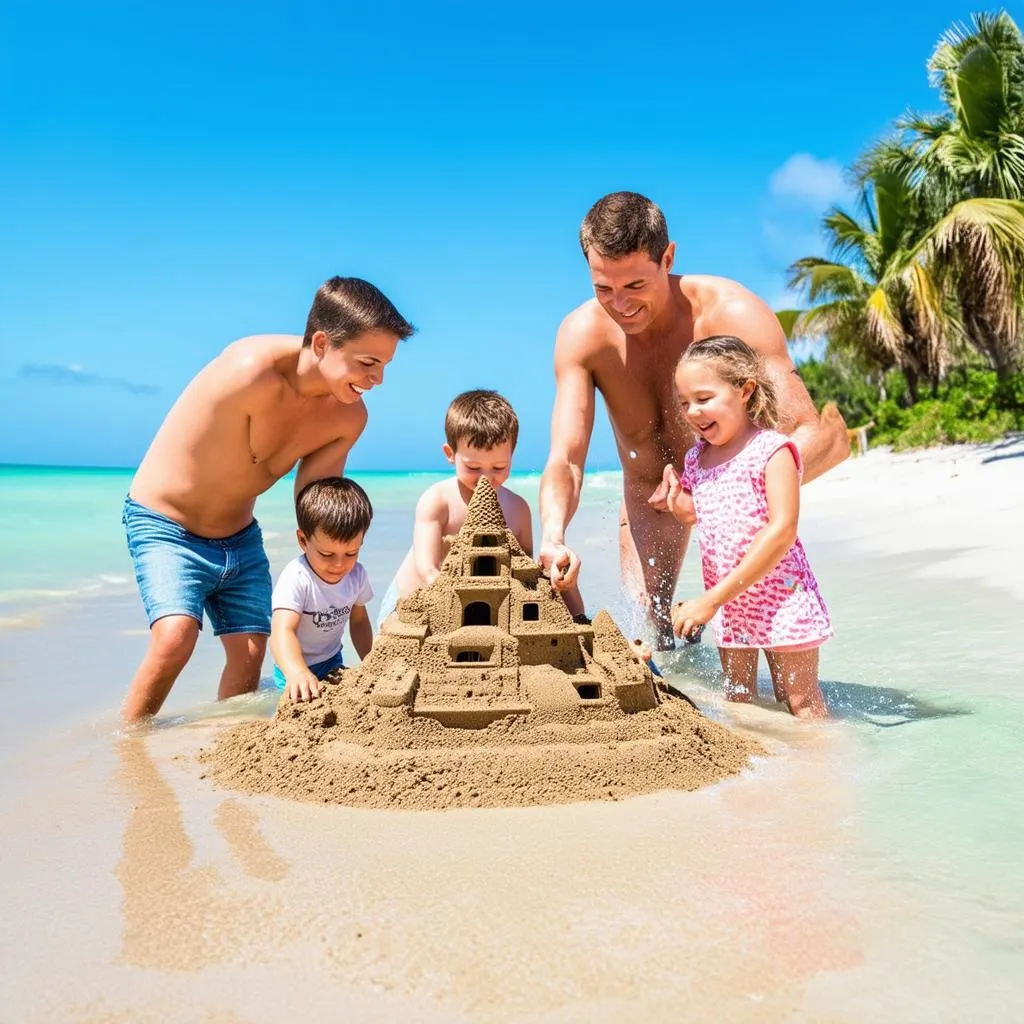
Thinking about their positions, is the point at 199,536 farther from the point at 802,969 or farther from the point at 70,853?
the point at 802,969

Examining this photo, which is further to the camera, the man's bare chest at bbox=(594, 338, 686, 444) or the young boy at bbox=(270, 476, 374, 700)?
the man's bare chest at bbox=(594, 338, 686, 444)

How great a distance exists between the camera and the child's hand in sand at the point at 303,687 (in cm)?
344

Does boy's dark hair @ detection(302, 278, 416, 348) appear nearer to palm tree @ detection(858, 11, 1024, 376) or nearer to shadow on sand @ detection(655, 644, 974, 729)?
shadow on sand @ detection(655, 644, 974, 729)

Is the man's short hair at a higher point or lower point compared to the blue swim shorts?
higher

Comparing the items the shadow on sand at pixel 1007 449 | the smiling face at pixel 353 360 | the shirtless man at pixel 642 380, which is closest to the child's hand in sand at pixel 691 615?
the shirtless man at pixel 642 380

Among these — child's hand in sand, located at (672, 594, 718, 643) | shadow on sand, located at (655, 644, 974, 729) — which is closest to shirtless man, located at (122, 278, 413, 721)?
child's hand in sand, located at (672, 594, 718, 643)

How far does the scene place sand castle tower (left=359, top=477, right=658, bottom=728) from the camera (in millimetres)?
3117

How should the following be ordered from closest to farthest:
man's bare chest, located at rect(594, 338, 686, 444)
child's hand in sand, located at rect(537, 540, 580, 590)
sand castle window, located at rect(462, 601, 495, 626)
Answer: sand castle window, located at rect(462, 601, 495, 626) < child's hand in sand, located at rect(537, 540, 580, 590) < man's bare chest, located at rect(594, 338, 686, 444)

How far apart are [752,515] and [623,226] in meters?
1.38

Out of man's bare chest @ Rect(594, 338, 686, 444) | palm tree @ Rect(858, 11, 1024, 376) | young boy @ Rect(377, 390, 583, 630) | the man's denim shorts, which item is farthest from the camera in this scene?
palm tree @ Rect(858, 11, 1024, 376)

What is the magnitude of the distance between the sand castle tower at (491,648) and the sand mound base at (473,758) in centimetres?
5

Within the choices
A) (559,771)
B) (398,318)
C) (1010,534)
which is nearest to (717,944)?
(559,771)

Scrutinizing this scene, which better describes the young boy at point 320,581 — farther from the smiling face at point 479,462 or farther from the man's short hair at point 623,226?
the man's short hair at point 623,226

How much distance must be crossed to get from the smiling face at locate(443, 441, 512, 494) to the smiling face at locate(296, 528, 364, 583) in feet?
1.73
